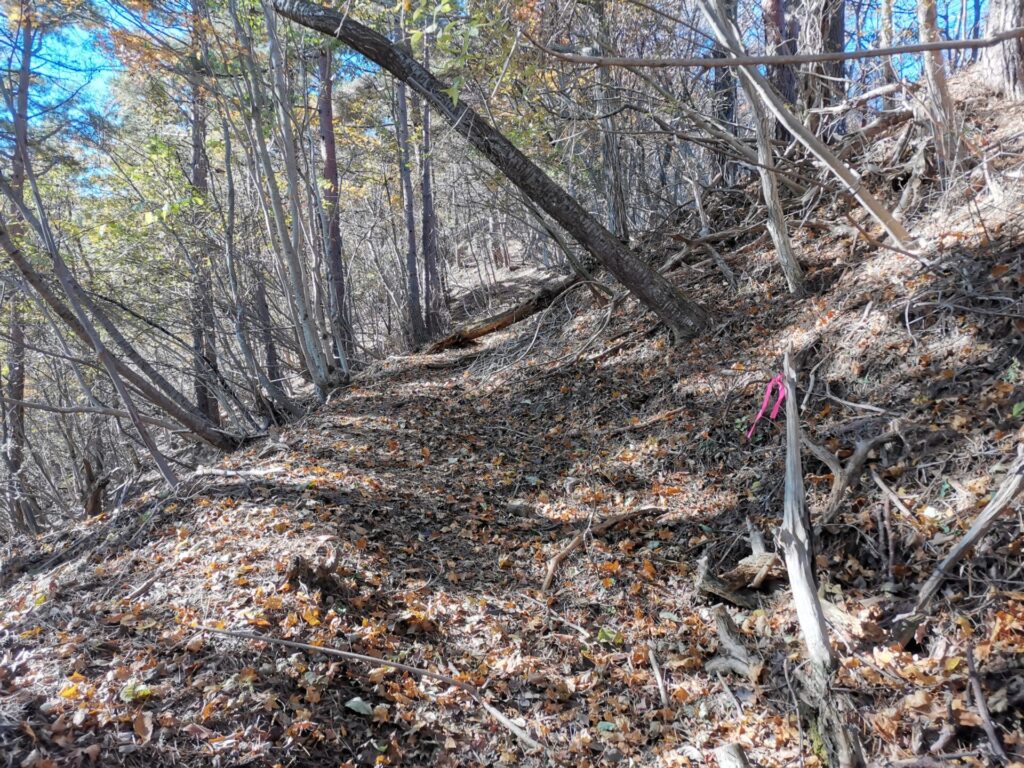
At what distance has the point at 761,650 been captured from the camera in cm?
302

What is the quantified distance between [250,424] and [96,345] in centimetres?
320

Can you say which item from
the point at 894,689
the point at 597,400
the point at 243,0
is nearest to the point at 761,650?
the point at 894,689

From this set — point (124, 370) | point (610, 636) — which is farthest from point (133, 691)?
point (124, 370)

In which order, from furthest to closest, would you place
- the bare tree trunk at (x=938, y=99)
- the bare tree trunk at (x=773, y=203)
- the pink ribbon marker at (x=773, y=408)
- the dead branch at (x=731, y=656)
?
1. the bare tree trunk at (x=773, y=203)
2. the pink ribbon marker at (x=773, y=408)
3. the bare tree trunk at (x=938, y=99)
4. the dead branch at (x=731, y=656)

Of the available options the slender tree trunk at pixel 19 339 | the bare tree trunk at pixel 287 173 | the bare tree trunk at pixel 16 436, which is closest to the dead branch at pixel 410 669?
the slender tree trunk at pixel 19 339

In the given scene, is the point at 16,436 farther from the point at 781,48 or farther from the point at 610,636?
the point at 781,48

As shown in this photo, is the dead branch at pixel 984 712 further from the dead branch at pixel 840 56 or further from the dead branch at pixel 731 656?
the dead branch at pixel 840 56

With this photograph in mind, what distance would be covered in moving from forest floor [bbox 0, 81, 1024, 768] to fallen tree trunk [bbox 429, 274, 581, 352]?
3821 millimetres

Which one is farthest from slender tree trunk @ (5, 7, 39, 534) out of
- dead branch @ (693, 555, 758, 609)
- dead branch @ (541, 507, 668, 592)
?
dead branch @ (693, 555, 758, 609)

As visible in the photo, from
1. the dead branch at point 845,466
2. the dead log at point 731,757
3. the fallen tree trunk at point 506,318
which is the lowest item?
the dead log at point 731,757

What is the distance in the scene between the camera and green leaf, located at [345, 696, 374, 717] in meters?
2.77

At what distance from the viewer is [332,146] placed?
34.5ft

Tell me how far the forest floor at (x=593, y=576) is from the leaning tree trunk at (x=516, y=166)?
2.09 feet

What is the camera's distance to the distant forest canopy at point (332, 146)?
16.7ft
